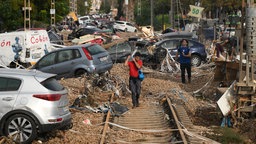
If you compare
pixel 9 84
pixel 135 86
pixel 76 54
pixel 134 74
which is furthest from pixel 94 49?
pixel 9 84

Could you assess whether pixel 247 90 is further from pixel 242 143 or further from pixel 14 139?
pixel 14 139

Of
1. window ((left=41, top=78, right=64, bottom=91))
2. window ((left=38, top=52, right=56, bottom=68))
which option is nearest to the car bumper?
window ((left=41, top=78, right=64, bottom=91))

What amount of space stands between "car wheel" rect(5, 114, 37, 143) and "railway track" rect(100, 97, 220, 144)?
4.55 ft

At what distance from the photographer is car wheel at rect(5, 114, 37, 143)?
10953mm

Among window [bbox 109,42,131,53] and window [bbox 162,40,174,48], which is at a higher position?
window [bbox 162,40,174,48]

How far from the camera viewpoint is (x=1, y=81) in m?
11.2

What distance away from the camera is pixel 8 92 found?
11031 millimetres

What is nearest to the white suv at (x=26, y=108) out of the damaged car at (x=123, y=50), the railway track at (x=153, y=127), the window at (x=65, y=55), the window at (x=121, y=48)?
the railway track at (x=153, y=127)

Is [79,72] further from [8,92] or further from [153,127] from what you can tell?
[8,92]

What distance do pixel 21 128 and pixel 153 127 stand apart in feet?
11.5

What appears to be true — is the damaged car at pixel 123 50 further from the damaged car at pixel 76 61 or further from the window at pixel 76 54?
the window at pixel 76 54

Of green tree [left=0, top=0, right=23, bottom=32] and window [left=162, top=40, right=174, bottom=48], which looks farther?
green tree [left=0, top=0, right=23, bottom=32]

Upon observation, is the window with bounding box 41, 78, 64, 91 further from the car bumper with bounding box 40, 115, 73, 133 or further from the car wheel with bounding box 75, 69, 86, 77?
the car wheel with bounding box 75, 69, 86, 77

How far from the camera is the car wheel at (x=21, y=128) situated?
1095 centimetres
